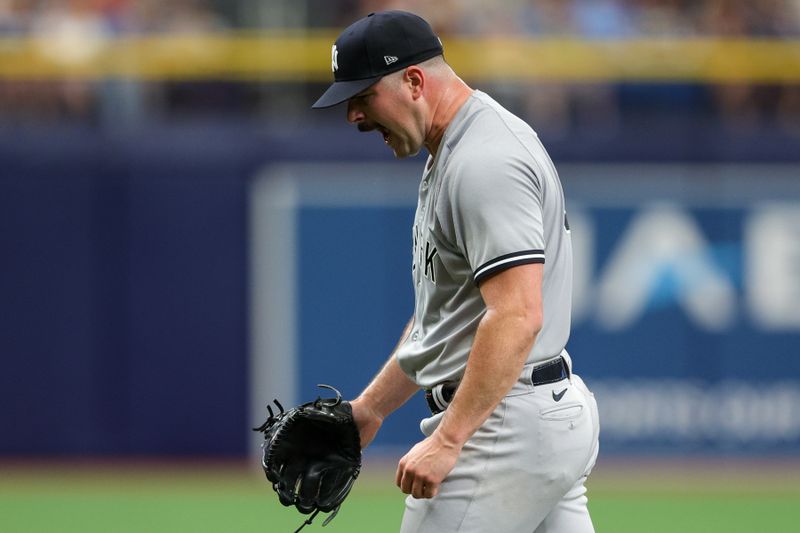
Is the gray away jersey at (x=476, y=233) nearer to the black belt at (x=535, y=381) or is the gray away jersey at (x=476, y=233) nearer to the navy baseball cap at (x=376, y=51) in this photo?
the black belt at (x=535, y=381)

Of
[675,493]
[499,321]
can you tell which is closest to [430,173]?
[499,321]

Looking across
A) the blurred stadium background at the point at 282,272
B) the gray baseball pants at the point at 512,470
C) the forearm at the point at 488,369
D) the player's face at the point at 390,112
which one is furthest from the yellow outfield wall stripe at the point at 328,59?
the forearm at the point at 488,369

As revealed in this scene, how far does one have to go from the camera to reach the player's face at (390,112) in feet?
12.7

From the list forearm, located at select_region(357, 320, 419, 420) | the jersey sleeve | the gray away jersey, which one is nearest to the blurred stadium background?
forearm, located at select_region(357, 320, 419, 420)

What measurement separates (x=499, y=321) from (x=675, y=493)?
19.5ft

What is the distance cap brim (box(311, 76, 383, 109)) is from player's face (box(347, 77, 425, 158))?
0.05 ft

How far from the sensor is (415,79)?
3895 millimetres

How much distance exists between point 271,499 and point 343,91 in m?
5.50

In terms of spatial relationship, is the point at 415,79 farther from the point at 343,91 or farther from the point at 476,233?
the point at 476,233

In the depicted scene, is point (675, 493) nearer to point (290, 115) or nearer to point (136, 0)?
point (290, 115)

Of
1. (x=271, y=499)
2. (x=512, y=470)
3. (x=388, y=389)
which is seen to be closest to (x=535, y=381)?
(x=512, y=470)

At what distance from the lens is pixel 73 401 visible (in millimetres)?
9945

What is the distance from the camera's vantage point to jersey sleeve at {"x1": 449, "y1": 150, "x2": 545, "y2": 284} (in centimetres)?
360

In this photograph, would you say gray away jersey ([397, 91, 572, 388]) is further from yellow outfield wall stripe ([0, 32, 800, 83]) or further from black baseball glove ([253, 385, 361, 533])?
yellow outfield wall stripe ([0, 32, 800, 83])
